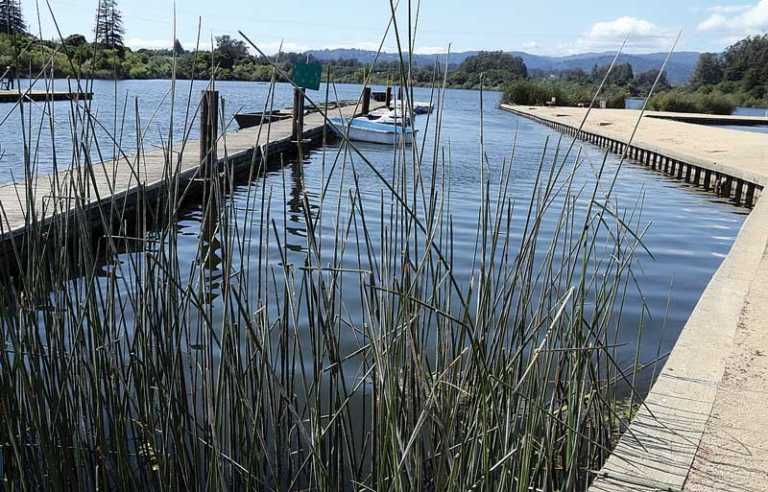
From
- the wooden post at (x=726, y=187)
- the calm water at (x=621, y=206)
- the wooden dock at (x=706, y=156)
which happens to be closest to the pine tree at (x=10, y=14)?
the calm water at (x=621, y=206)

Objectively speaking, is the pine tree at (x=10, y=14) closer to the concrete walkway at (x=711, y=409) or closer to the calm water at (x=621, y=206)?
the calm water at (x=621, y=206)

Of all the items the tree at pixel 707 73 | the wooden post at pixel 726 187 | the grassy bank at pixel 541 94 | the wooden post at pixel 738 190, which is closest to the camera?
the wooden post at pixel 738 190

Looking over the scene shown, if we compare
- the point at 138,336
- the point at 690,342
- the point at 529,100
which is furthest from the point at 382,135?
the point at 529,100

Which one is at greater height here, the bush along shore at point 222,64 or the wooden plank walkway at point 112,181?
the bush along shore at point 222,64

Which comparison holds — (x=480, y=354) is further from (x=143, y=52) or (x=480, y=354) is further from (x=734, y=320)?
(x=143, y=52)

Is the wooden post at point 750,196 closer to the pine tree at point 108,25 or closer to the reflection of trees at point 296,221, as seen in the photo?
the reflection of trees at point 296,221

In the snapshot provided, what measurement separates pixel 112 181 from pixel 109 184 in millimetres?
1067

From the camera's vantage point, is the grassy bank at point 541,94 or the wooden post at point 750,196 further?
the grassy bank at point 541,94

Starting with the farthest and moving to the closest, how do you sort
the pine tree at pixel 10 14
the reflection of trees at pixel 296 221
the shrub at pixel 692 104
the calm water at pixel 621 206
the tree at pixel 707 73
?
the tree at pixel 707 73
the shrub at pixel 692 104
the reflection of trees at pixel 296 221
the calm water at pixel 621 206
the pine tree at pixel 10 14

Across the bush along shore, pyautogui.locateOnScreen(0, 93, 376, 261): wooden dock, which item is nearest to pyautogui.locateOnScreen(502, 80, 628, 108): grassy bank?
pyautogui.locateOnScreen(0, 93, 376, 261): wooden dock

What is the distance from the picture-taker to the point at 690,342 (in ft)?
7.96

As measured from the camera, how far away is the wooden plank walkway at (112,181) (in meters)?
1.52

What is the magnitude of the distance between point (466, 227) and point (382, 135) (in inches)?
263

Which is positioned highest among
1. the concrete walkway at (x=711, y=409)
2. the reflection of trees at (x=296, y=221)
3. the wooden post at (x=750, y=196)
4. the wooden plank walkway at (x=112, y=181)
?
the wooden plank walkway at (x=112, y=181)
